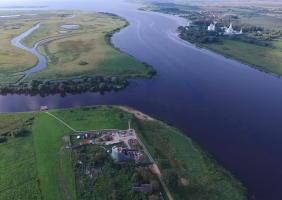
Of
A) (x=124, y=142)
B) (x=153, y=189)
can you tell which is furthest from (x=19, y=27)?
(x=153, y=189)

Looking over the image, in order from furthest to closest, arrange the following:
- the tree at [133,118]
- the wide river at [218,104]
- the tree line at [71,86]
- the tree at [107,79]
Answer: the tree at [107,79] < the tree line at [71,86] < the tree at [133,118] < the wide river at [218,104]

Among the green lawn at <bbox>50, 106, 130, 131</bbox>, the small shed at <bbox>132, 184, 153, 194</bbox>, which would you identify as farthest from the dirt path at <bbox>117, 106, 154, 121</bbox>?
the small shed at <bbox>132, 184, 153, 194</bbox>

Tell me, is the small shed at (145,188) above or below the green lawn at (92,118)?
below

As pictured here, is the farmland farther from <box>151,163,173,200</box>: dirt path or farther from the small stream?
<box>151,163,173,200</box>: dirt path

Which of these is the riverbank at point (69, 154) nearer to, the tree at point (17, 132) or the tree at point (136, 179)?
the tree at point (17, 132)

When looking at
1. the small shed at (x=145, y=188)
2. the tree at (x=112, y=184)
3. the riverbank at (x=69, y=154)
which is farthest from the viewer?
the riverbank at (x=69, y=154)

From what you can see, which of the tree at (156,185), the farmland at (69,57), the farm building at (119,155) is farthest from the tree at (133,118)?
the farmland at (69,57)
